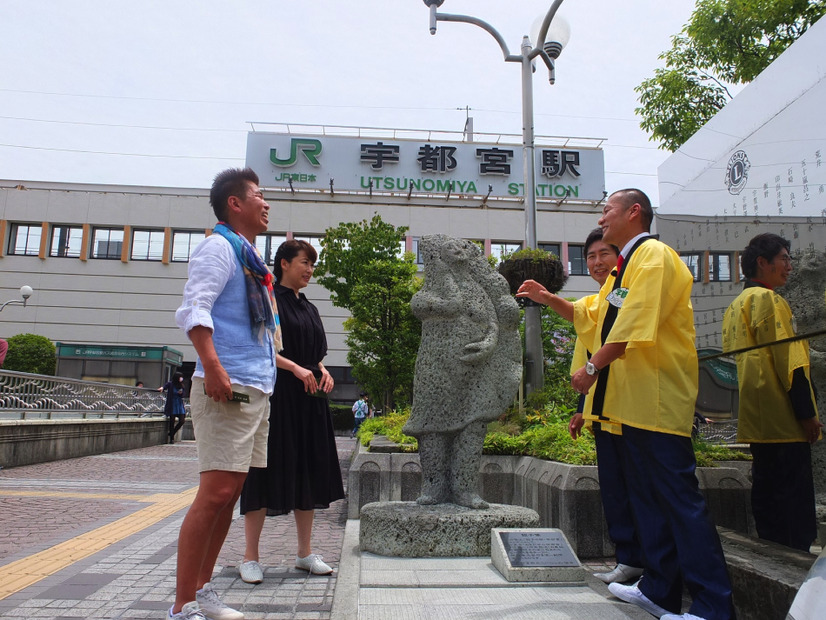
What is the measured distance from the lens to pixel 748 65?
11.0 metres

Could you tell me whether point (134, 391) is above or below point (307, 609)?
above

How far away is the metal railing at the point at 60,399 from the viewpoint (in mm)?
10320

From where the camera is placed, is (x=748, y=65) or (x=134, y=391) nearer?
(x=748, y=65)

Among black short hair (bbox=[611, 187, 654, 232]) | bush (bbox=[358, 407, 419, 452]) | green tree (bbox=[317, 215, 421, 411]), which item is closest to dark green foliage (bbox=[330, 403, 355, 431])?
green tree (bbox=[317, 215, 421, 411])

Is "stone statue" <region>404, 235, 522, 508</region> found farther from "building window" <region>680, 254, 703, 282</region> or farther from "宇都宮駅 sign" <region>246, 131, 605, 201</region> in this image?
"宇都宮駅 sign" <region>246, 131, 605, 201</region>

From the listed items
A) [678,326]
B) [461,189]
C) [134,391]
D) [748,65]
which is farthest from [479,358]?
[461,189]

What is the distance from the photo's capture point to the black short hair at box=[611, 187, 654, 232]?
10.2 ft

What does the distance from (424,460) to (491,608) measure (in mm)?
1496

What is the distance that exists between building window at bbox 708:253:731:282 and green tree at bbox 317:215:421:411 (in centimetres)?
1044

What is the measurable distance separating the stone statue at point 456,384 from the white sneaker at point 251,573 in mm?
1098

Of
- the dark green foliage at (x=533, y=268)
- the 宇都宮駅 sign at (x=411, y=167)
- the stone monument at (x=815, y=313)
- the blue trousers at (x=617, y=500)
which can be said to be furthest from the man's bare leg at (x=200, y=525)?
the 宇都宮駅 sign at (x=411, y=167)

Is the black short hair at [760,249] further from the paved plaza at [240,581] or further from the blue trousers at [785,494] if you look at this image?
the paved plaza at [240,581]

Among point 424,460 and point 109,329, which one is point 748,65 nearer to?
point 424,460

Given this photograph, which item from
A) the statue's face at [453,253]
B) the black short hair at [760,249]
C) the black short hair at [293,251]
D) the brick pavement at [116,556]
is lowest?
the brick pavement at [116,556]
